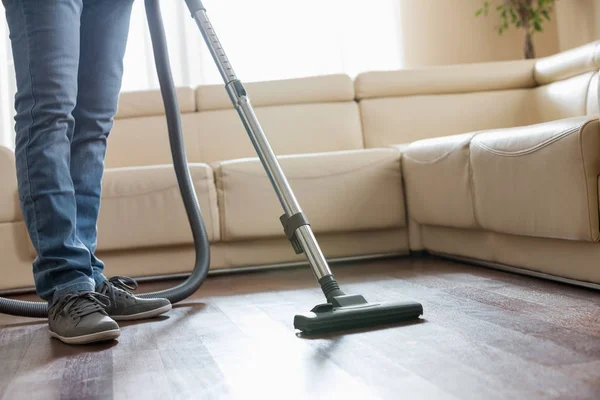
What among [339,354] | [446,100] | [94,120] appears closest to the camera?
[339,354]

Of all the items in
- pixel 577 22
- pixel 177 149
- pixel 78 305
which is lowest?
pixel 78 305

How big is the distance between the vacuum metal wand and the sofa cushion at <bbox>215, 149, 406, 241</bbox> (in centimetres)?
103

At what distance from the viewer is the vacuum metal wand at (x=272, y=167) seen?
5.08 feet

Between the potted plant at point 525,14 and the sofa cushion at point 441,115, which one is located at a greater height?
the potted plant at point 525,14

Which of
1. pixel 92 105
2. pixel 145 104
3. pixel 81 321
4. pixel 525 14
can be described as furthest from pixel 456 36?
pixel 81 321

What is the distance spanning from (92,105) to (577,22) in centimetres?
312

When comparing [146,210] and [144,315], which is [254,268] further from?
[144,315]

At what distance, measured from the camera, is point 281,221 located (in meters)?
1.56

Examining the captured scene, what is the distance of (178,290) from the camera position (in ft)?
6.59

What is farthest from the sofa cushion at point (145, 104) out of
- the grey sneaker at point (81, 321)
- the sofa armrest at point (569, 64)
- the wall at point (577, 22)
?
the wall at point (577, 22)

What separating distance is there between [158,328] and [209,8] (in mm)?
3123

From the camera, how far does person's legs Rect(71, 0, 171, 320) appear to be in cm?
178

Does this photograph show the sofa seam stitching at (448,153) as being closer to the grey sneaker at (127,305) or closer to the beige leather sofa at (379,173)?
the beige leather sofa at (379,173)

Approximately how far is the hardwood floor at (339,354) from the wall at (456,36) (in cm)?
284
